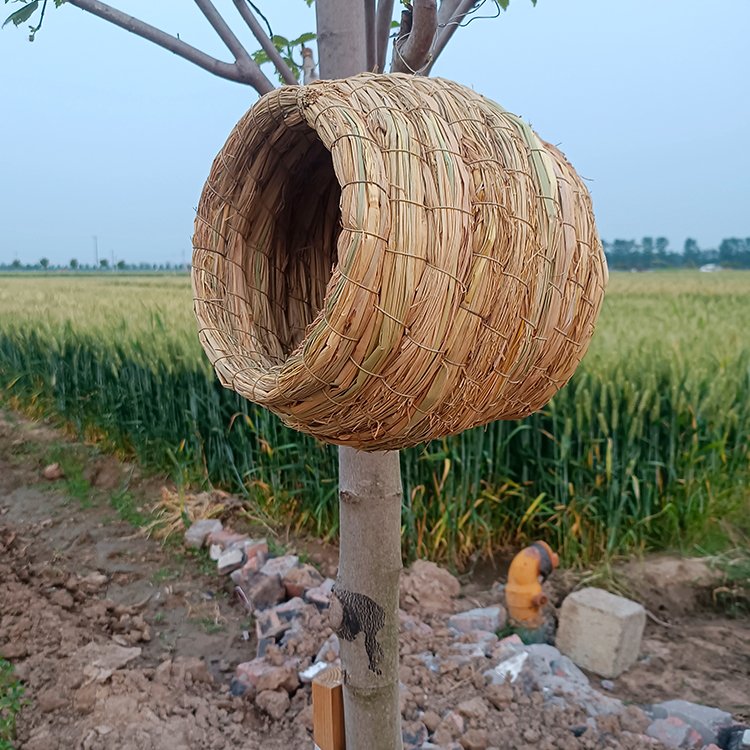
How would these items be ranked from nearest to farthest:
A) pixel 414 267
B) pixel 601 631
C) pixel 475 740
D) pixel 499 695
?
1. pixel 414 267
2. pixel 475 740
3. pixel 499 695
4. pixel 601 631

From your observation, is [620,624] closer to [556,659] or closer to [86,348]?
[556,659]

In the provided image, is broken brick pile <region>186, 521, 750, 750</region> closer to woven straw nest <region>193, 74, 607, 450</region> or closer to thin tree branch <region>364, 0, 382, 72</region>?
woven straw nest <region>193, 74, 607, 450</region>

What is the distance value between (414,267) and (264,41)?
721 millimetres

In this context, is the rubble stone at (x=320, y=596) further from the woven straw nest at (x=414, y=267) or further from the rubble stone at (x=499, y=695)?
the woven straw nest at (x=414, y=267)

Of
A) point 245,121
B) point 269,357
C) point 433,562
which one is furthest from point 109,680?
point 245,121

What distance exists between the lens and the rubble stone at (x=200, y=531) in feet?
8.29

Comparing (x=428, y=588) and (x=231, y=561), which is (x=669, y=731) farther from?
(x=231, y=561)

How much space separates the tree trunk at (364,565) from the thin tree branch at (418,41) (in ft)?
0.23

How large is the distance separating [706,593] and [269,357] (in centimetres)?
186

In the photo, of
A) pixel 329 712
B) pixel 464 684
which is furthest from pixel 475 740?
pixel 329 712

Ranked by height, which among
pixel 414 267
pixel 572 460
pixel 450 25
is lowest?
pixel 572 460

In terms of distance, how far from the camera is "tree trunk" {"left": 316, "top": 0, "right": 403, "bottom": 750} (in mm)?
939

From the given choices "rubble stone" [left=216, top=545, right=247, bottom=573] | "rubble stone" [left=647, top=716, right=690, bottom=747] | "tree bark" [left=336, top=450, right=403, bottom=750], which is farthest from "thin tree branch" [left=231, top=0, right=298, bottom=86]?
"rubble stone" [left=216, top=545, right=247, bottom=573]

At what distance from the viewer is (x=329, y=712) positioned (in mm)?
1078
